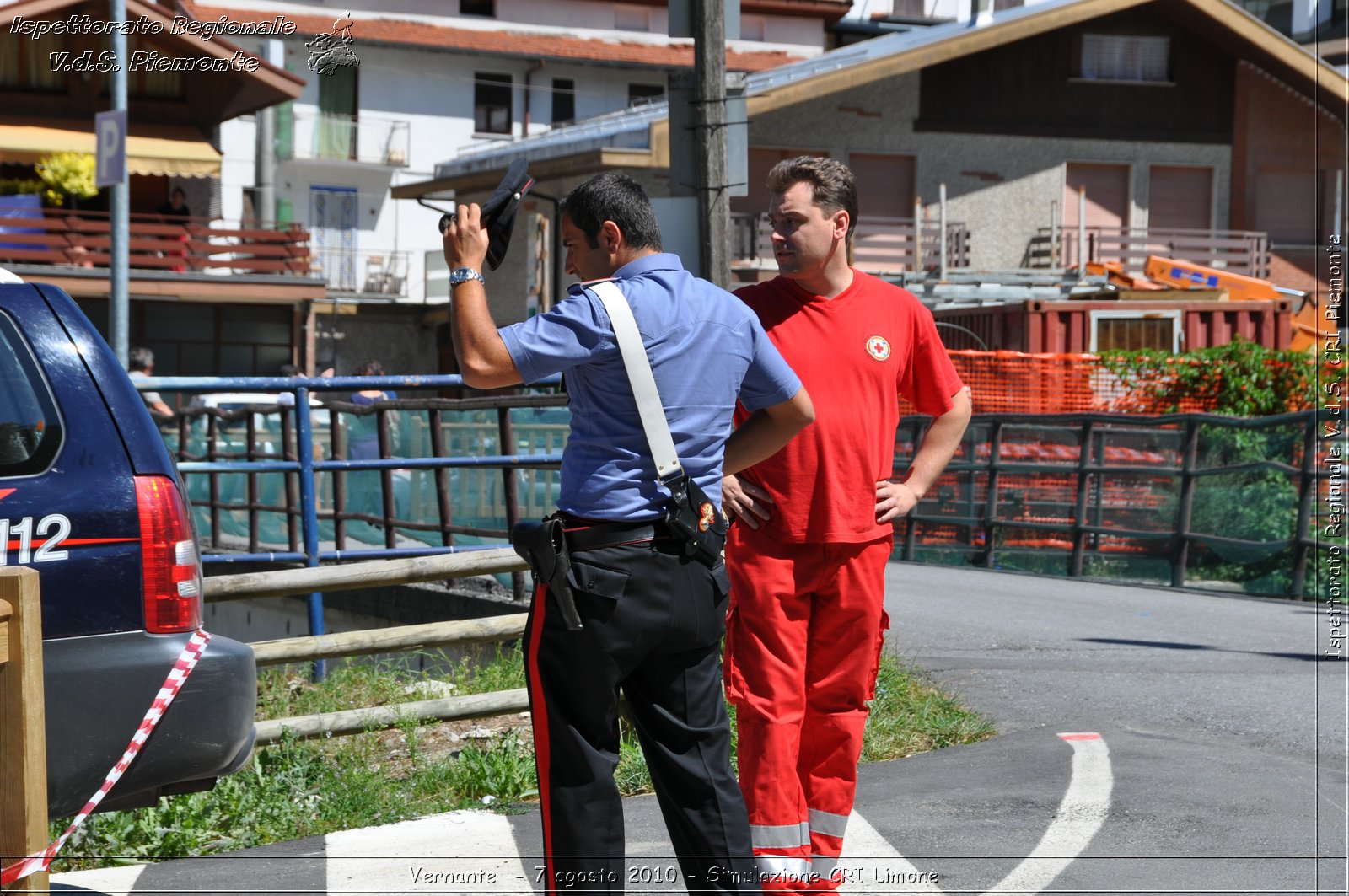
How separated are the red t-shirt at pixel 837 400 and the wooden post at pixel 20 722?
1.92 meters

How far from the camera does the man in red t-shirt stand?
4145 millimetres

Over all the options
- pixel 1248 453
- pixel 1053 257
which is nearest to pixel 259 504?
pixel 1248 453

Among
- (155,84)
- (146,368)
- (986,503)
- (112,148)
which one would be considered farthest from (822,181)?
(155,84)

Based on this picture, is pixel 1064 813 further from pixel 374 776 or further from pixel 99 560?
pixel 99 560

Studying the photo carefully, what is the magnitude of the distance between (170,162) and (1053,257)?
1715 centimetres

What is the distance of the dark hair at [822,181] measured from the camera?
169 inches

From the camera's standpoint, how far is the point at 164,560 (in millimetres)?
4238

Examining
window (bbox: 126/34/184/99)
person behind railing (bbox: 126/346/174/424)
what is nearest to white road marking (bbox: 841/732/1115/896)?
person behind railing (bbox: 126/346/174/424)

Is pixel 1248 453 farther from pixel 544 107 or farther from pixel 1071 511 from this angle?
pixel 544 107

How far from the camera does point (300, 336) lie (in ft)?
111

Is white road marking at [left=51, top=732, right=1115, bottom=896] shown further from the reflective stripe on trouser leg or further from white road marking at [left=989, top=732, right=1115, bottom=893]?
the reflective stripe on trouser leg

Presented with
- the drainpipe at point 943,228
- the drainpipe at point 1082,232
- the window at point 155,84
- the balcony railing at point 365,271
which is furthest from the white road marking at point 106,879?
the balcony railing at point 365,271

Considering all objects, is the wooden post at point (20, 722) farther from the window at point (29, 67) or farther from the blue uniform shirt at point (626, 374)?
the window at point (29, 67)

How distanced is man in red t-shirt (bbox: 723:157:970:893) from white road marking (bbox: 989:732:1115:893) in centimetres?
83
